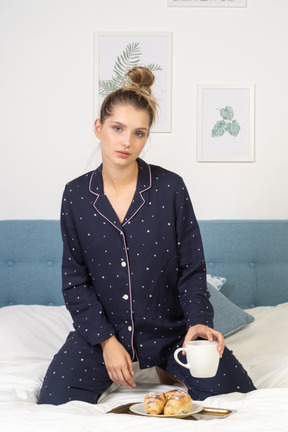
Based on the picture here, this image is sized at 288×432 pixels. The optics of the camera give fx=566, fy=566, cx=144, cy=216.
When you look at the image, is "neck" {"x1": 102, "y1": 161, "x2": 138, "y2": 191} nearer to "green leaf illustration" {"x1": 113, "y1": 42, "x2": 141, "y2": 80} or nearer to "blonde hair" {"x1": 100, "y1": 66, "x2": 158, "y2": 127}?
"blonde hair" {"x1": 100, "y1": 66, "x2": 158, "y2": 127}

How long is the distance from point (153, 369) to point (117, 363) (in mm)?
222

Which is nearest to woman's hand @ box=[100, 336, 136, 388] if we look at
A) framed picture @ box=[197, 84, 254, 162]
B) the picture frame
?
framed picture @ box=[197, 84, 254, 162]

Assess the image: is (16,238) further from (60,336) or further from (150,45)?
(150,45)

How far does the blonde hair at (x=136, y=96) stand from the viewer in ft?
5.64

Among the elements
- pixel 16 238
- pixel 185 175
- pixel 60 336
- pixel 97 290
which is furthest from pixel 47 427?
pixel 185 175

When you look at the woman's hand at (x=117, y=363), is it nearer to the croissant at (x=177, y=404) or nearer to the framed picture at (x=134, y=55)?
the croissant at (x=177, y=404)

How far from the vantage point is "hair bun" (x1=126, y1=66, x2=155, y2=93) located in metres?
1.75

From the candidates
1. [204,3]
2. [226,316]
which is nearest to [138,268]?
[226,316]

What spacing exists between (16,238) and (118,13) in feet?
4.01

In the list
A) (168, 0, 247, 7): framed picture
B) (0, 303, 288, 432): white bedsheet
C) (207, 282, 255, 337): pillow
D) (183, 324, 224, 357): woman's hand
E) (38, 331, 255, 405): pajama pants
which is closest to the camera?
(0, 303, 288, 432): white bedsheet

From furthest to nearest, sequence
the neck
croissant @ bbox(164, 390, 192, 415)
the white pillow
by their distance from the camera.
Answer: the white pillow
the neck
croissant @ bbox(164, 390, 192, 415)

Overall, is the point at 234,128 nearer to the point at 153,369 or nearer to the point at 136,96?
the point at 136,96

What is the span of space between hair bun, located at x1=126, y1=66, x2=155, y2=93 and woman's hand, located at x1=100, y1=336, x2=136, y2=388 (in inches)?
31.0

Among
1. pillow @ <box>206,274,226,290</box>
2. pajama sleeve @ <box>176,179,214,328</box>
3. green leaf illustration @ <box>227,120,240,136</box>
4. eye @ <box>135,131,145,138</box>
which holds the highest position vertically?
green leaf illustration @ <box>227,120,240,136</box>
